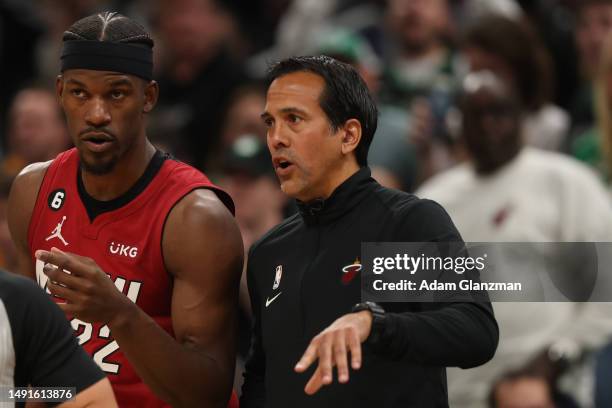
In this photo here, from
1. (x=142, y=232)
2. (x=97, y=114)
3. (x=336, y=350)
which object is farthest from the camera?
(x=142, y=232)

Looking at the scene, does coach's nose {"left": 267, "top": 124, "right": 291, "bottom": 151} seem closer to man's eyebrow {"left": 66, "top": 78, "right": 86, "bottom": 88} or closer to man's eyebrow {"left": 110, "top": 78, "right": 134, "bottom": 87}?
man's eyebrow {"left": 110, "top": 78, "right": 134, "bottom": 87}

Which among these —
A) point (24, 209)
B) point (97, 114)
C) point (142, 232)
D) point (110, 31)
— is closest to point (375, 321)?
point (142, 232)

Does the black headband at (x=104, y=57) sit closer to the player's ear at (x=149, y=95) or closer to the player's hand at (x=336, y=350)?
the player's ear at (x=149, y=95)

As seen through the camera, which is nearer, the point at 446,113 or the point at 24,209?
the point at 24,209

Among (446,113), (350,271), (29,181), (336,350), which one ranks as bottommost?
(336,350)

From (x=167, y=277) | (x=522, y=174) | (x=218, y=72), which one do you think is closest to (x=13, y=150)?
(x=218, y=72)

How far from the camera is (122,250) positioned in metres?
3.99

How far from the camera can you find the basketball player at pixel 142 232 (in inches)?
153

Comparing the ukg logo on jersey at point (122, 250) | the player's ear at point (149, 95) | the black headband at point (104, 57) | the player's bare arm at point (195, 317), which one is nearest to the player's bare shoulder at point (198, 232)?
the player's bare arm at point (195, 317)

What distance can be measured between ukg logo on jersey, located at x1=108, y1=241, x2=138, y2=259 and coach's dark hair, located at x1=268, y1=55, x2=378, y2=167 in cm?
71

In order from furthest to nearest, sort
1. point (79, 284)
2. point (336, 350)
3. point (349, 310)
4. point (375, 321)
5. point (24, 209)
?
1. point (24, 209)
2. point (349, 310)
3. point (79, 284)
4. point (375, 321)
5. point (336, 350)

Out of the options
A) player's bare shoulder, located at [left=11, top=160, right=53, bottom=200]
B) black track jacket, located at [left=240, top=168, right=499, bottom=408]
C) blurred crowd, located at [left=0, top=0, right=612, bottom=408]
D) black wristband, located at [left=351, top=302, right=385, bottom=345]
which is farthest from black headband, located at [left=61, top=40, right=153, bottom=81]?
blurred crowd, located at [left=0, top=0, right=612, bottom=408]

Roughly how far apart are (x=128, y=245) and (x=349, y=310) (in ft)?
2.77

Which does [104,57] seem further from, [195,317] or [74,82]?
[195,317]
